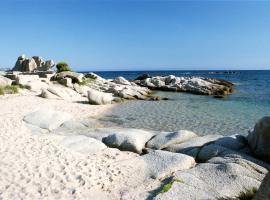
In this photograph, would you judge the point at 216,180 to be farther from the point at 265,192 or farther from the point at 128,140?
the point at 128,140

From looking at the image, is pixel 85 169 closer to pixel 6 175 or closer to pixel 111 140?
pixel 6 175

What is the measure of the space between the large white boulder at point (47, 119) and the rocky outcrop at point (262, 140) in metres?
10.4

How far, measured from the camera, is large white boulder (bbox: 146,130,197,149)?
12.8 metres

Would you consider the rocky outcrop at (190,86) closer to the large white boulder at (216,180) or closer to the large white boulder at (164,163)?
the large white boulder at (164,163)

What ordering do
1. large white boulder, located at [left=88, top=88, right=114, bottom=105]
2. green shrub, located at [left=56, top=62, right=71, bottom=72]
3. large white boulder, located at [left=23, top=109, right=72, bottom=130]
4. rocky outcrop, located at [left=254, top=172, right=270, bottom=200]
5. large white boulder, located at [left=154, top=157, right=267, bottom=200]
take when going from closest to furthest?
rocky outcrop, located at [left=254, top=172, right=270, bottom=200] → large white boulder, located at [left=154, top=157, right=267, bottom=200] → large white boulder, located at [left=23, top=109, right=72, bottom=130] → large white boulder, located at [left=88, top=88, right=114, bottom=105] → green shrub, located at [left=56, top=62, right=71, bottom=72]

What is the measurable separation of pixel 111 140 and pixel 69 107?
11.9 m

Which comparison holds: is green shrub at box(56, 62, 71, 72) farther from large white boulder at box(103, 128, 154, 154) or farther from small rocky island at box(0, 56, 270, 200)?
large white boulder at box(103, 128, 154, 154)

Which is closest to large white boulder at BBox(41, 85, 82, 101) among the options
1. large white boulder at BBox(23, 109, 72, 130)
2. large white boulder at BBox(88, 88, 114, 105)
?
large white boulder at BBox(88, 88, 114, 105)

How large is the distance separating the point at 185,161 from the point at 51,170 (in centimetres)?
480

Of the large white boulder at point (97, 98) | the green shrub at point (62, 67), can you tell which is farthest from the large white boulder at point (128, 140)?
the green shrub at point (62, 67)

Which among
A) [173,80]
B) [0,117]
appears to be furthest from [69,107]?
[173,80]

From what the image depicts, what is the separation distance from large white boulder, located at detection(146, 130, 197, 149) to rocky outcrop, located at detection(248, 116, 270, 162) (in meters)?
3.20

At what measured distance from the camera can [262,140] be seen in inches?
421

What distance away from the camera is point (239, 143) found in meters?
12.2
